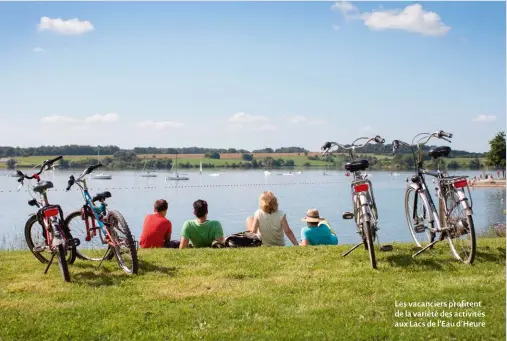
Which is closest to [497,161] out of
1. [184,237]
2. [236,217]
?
[236,217]

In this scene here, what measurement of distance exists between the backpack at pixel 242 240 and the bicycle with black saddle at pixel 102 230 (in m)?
2.08

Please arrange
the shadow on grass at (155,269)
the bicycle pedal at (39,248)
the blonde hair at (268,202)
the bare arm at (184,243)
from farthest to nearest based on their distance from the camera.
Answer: the blonde hair at (268,202)
the bare arm at (184,243)
the bicycle pedal at (39,248)
the shadow on grass at (155,269)

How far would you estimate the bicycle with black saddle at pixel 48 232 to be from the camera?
24.0 feet

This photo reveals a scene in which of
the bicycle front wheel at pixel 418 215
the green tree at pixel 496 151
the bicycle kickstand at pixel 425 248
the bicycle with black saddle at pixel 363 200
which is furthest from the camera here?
the green tree at pixel 496 151

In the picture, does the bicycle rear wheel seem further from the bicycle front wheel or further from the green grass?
the bicycle front wheel

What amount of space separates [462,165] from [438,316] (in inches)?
5281

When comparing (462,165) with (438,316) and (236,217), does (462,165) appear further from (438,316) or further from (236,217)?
(438,316)

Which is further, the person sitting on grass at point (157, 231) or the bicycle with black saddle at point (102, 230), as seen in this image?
the person sitting on grass at point (157, 231)

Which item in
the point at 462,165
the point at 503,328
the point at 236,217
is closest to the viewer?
the point at 503,328

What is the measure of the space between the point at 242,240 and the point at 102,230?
2.62m

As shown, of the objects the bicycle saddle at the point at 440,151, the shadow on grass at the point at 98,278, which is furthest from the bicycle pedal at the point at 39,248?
the bicycle saddle at the point at 440,151

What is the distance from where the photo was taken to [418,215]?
28.6ft

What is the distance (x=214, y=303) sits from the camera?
20.0 ft

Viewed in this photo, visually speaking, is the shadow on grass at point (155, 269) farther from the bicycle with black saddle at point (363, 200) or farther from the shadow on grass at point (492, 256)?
the shadow on grass at point (492, 256)
